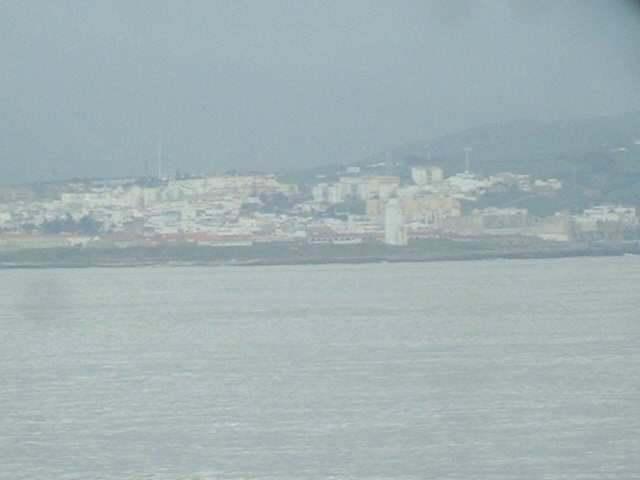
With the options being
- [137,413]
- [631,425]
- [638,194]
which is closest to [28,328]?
[137,413]

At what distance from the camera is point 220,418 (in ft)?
55.0

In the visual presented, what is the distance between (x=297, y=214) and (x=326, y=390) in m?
49.2

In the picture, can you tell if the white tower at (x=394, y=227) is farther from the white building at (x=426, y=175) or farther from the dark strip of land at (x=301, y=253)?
the white building at (x=426, y=175)

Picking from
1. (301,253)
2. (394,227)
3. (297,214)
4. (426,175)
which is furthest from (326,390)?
(426,175)

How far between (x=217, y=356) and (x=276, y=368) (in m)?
2.17

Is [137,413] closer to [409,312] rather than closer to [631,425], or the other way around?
[631,425]

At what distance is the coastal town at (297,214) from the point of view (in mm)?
65375

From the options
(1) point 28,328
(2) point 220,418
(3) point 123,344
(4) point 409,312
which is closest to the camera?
(2) point 220,418

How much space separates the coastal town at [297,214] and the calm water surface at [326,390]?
26079 mm

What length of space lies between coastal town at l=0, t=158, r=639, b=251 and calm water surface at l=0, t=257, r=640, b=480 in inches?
1027

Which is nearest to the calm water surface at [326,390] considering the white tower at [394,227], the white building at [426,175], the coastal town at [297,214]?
the white tower at [394,227]

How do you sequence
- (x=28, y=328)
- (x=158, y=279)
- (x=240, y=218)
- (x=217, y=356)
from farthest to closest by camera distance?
(x=240, y=218)
(x=158, y=279)
(x=28, y=328)
(x=217, y=356)

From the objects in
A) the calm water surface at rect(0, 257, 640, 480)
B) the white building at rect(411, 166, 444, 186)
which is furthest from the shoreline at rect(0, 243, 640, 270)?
the calm water surface at rect(0, 257, 640, 480)

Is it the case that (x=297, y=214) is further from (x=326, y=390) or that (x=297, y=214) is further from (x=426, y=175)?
(x=326, y=390)
